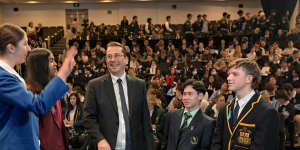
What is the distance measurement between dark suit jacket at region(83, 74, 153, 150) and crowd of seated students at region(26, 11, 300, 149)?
1.78 m

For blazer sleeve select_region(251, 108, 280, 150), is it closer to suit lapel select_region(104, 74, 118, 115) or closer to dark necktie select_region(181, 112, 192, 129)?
dark necktie select_region(181, 112, 192, 129)

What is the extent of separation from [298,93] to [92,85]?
16.9 ft

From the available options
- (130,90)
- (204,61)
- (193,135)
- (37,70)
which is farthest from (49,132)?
(204,61)


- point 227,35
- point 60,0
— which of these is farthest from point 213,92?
point 60,0

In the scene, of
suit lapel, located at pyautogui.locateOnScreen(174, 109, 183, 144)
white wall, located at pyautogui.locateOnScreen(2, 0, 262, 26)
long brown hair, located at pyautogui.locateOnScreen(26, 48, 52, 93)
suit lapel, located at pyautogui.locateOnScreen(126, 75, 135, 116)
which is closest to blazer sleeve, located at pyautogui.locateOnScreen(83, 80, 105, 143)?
suit lapel, located at pyautogui.locateOnScreen(126, 75, 135, 116)

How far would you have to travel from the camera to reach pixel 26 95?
158 cm

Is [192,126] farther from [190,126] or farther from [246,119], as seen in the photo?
[246,119]

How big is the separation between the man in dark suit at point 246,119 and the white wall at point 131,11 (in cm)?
1820

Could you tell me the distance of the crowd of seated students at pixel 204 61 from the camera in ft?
19.0

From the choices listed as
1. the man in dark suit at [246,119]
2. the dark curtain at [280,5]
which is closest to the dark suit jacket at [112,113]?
the man in dark suit at [246,119]

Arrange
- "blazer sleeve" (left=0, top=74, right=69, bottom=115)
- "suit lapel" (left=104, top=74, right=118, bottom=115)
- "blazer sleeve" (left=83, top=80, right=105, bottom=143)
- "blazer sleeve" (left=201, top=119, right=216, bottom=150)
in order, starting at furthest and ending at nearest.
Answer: "blazer sleeve" (left=201, top=119, right=216, bottom=150) < "suit lapel" (left=104, top=74, right=118, bottom=115) < "blazer sleeve" (left=83, top=80, right=105, bottom=143) < "blazer sleeve" (left=0, top=74, right=69, bottom=115)

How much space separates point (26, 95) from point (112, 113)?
1.10 m

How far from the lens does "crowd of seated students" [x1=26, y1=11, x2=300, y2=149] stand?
5.79 m

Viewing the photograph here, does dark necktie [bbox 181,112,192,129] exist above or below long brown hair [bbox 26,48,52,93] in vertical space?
below
